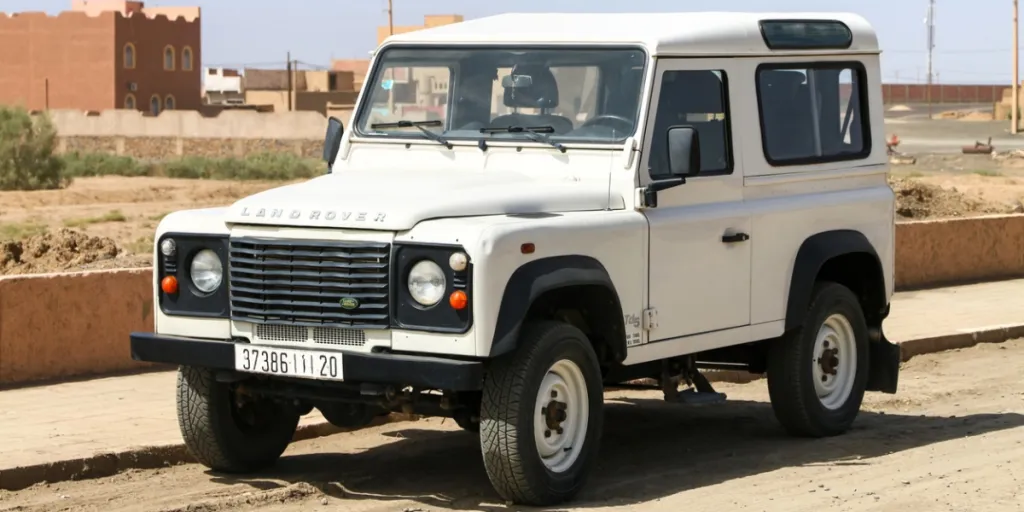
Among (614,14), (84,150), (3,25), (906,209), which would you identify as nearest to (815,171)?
(614,14)

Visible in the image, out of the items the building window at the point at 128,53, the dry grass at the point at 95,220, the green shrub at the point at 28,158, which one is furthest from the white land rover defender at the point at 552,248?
the building window at the point at 128,53

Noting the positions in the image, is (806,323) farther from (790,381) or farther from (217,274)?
(217,274)

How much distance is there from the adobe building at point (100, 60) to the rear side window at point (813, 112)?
65967mm

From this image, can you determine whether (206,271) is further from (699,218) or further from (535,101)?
(699,218)

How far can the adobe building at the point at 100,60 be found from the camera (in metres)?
72.9

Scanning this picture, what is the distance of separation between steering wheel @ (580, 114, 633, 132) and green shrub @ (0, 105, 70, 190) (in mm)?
40445

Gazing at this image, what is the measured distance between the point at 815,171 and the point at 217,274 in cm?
359

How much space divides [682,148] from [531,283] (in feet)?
4.18

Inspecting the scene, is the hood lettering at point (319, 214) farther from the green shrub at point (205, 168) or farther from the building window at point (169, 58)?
the building window at point (169, 58)

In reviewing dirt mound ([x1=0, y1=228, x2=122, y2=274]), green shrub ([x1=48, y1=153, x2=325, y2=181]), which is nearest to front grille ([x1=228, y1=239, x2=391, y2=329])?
dirt mound ([x1=0, y1=228, x2=122, y2=274])

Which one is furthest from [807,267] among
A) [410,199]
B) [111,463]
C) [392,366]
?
[111,463]

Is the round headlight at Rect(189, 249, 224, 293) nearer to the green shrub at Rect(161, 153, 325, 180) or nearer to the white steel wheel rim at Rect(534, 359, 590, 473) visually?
the white steel wheel rim at Rect(534, 359, 590, 473)

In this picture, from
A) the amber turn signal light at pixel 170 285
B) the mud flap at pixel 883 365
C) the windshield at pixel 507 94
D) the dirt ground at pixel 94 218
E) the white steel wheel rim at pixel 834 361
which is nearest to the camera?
the amber turn signal light at pixel 170 285

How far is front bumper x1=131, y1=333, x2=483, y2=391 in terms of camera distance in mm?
6793
